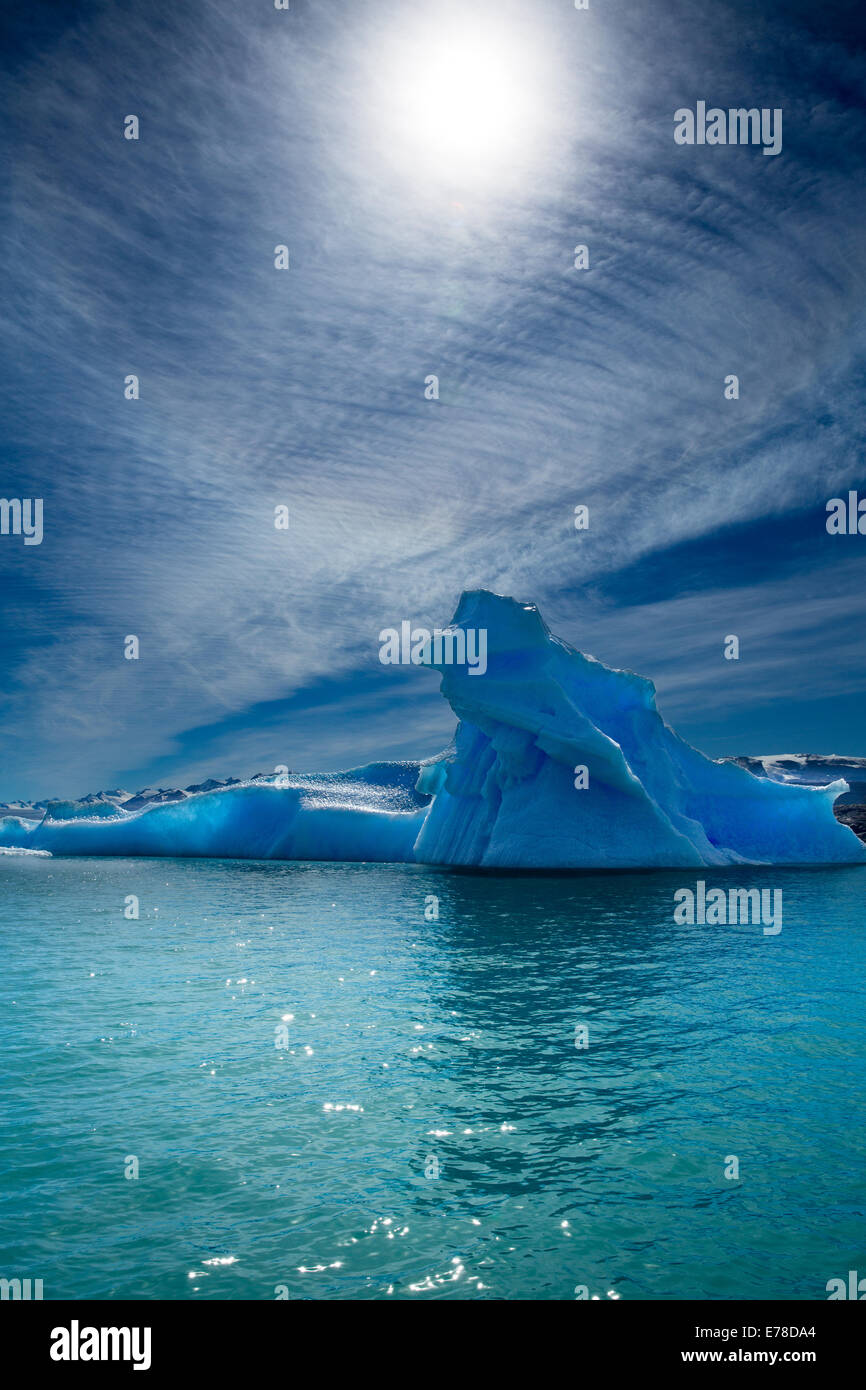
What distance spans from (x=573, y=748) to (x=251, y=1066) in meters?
21.3

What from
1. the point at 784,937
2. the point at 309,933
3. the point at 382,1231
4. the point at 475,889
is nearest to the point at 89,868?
the point at 475,889

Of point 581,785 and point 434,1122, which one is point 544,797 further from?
point 434,1122

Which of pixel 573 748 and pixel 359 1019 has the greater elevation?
pixel 573 748

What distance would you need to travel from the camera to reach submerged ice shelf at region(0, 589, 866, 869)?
2847 centimetres

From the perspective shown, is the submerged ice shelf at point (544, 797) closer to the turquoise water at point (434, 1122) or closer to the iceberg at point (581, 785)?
the iceberg at point (581, 785)

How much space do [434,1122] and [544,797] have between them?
23.9m

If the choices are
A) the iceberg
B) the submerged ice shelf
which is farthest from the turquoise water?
the submerged ice shelf

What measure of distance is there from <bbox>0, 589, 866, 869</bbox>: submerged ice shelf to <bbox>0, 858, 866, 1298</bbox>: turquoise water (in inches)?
597

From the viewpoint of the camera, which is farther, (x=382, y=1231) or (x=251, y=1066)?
(x=251, y=1066)

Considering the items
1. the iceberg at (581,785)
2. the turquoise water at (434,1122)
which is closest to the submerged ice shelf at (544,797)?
the iceberg at (581,785)

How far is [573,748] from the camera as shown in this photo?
27656 millimetres

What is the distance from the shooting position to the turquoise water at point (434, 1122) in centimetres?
432

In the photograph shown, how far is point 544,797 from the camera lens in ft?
97.3
